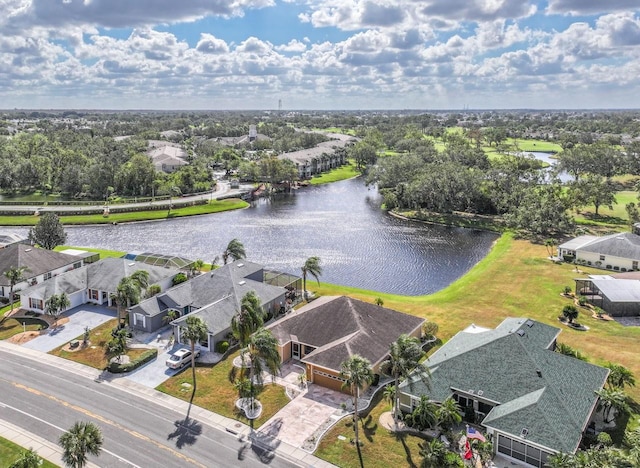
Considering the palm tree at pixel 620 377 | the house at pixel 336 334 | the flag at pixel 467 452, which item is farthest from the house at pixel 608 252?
the flag at pixel 467 452

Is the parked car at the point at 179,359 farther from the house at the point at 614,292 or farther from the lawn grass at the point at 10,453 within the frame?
the house at the point at 614,292

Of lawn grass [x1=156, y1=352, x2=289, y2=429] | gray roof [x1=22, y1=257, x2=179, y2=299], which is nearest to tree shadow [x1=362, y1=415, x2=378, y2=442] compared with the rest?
lawn grass [x1=156, y1=352, x2=289, y2=429]

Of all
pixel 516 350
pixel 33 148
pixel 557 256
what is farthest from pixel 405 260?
pixel 33 148

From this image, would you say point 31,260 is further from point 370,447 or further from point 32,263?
point 370,447

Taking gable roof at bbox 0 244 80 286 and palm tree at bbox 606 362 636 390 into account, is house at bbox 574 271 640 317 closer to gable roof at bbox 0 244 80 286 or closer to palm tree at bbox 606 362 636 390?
palm tree at bbox 606 362 636 390

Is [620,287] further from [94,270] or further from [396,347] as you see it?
[94,270]
